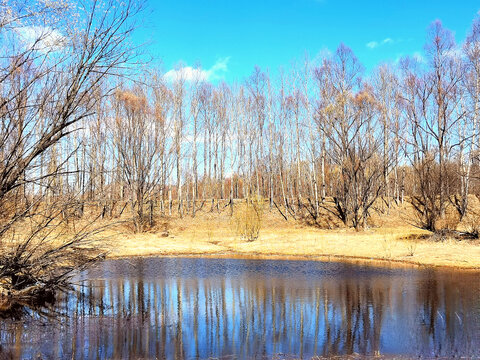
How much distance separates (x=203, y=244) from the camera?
20750 millimetres

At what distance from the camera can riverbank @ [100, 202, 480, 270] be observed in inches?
608

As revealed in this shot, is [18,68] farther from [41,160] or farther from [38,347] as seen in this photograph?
[38,347]

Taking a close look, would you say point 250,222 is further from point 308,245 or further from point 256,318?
point 256,318

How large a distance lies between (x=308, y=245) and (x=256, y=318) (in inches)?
471

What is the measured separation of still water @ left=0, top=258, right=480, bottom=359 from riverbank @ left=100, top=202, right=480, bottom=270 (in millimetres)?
2916

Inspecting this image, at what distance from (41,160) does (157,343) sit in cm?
341

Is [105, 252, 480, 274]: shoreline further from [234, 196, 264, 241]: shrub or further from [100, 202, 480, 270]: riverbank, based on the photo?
[234, 196, 264, 241]: shrub

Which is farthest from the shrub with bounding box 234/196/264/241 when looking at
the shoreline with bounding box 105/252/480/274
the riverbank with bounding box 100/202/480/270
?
the shoreline with bounding box 105/252/480/274

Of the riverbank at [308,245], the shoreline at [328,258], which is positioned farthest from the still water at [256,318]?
the riverbank at [308,245]

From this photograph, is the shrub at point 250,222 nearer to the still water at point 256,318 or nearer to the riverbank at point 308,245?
the riverbank at point 308,245

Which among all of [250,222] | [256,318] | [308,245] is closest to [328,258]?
[308,245]

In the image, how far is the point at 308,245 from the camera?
63.7 ft

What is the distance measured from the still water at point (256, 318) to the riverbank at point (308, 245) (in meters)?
2.92

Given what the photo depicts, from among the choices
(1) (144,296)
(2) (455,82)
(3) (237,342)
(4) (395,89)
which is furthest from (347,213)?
(3) (237,342)
